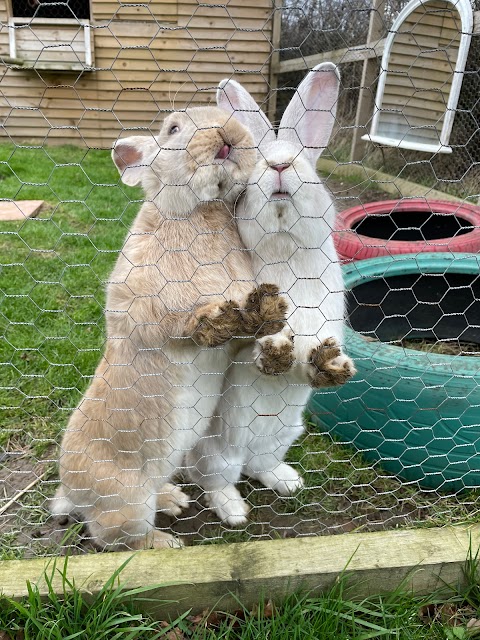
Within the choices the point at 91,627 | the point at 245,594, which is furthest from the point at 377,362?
the point at 91,627

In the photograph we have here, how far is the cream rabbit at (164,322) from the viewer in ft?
4.74

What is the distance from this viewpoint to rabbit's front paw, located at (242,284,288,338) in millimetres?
1394

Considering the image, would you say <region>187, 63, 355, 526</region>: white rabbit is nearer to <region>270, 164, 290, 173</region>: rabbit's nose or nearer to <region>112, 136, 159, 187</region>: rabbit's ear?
<region>270, 164, 290, 173</region>: rabbit's nose

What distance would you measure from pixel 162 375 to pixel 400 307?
53.8 inches

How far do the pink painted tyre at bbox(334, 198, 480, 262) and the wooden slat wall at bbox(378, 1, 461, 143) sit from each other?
1.39ft

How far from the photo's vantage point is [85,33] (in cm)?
744

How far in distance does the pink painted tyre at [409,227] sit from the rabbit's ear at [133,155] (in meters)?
0.98

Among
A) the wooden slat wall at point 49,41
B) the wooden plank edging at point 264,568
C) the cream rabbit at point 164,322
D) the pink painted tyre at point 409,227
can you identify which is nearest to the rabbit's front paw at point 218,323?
the cream rabbit at point 164,322

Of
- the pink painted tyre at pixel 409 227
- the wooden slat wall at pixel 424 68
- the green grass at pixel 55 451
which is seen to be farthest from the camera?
the wooden slat wall at pixel 424 68

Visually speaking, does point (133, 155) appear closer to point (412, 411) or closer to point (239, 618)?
point (412, 411)

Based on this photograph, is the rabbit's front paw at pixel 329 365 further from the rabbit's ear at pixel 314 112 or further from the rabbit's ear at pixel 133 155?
the rabbit's ear at pixel 133 155

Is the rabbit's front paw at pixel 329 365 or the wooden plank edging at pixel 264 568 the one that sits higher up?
the rabbit's front paw at pixel 329 365

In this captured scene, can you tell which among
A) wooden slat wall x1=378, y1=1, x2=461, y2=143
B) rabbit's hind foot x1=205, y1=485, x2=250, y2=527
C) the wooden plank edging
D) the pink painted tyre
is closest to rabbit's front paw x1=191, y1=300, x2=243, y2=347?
the wooden plank edging

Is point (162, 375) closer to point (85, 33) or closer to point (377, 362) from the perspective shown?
point (377, 362)
